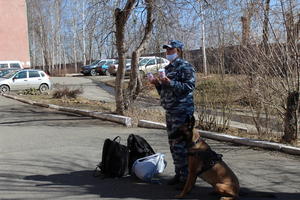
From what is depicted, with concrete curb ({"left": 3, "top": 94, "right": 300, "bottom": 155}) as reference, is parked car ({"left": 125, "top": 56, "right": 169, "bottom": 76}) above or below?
above

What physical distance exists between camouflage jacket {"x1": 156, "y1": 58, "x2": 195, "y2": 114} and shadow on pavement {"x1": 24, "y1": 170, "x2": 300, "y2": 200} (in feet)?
3.36

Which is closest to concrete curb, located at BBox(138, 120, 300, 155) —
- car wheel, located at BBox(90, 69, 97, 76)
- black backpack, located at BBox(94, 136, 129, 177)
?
black backpack, located at BBox(94, 136, 129, 177)

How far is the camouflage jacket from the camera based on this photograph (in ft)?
13.8

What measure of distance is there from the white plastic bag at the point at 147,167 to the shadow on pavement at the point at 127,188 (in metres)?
0.10

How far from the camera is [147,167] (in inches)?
184

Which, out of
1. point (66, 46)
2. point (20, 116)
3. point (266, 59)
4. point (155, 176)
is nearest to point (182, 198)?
point (155, 176)

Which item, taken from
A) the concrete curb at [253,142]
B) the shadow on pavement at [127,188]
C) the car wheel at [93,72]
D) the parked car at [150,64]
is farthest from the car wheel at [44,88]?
the shadow on pavement at [127,188]

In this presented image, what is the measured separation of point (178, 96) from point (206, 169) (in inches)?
37.6

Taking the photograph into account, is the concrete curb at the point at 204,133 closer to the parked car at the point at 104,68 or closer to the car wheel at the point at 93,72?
the parked car at the point at 104,68

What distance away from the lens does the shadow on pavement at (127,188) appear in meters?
4.09

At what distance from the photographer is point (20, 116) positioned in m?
11.2

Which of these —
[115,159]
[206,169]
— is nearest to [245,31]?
[115,159]

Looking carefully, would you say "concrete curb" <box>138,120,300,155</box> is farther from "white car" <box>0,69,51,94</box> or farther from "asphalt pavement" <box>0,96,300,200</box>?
"white car" <box>0,69,51,94</box>

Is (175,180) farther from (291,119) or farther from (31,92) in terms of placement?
(31,92)
